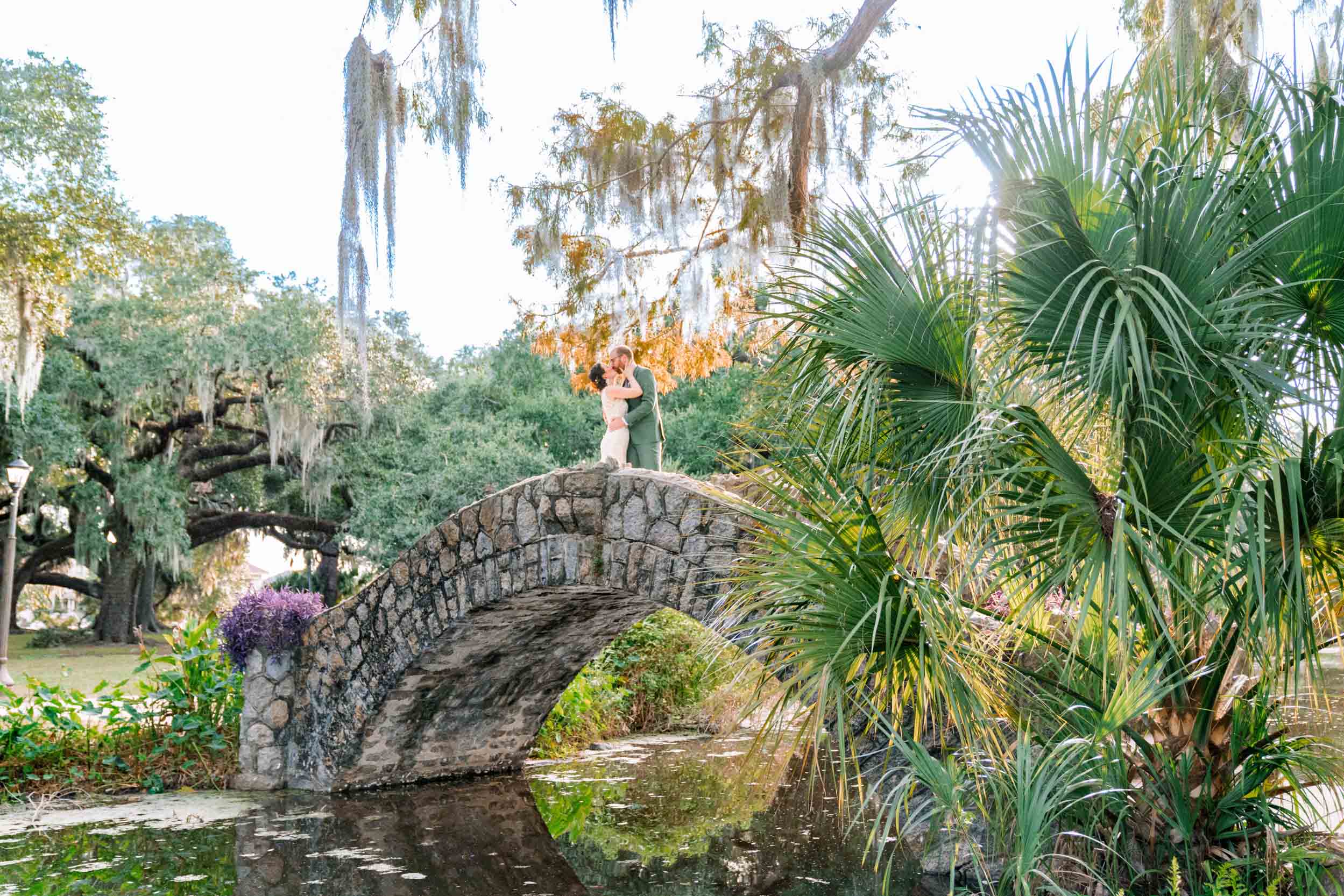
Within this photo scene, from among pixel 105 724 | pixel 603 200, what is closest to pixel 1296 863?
pixel 603 200

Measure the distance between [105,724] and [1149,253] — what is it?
29.2ft

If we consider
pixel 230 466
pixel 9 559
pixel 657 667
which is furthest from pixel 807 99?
pixel 230 466

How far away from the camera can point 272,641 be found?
920cm

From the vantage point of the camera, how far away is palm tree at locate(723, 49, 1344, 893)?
351cm

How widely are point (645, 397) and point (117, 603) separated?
1645 cm

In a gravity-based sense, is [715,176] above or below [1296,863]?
above

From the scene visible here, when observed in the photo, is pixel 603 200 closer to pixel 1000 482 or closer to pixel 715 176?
pixel 715 176

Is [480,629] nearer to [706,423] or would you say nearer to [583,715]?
[583,715]

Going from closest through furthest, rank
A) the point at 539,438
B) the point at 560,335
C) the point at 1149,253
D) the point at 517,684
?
the point at 1149,253
the point at 517,684
the point at 560,335
the point at 539,438

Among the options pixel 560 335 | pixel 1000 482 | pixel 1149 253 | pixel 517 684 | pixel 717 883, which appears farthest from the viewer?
pixel 560 335

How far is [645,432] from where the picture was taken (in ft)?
25.6

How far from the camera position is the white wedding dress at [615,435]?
7.66 meters

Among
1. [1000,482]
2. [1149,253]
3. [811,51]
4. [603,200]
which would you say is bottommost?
[1000,482]

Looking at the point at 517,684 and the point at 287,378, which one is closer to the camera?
the point at 517,684
